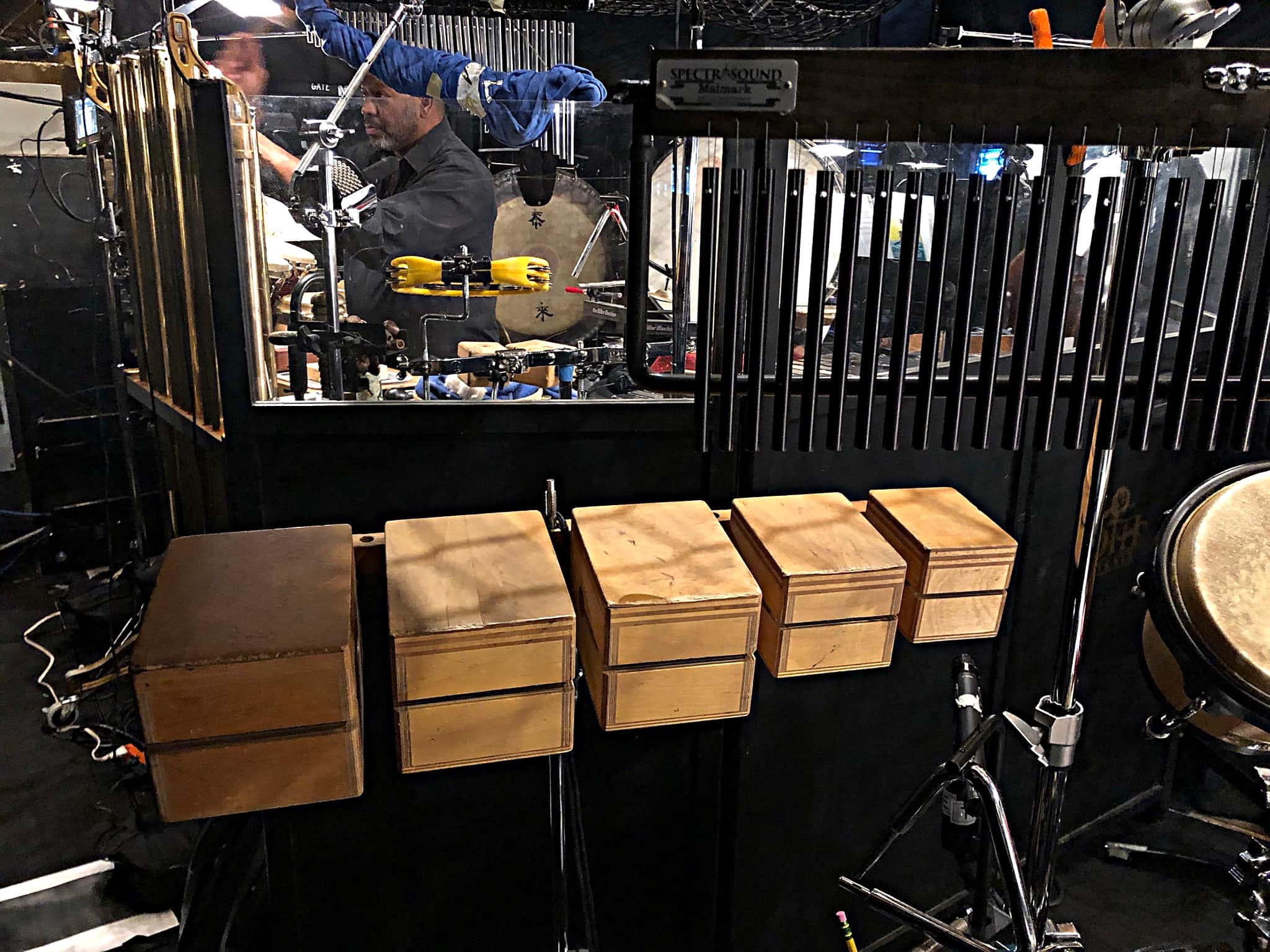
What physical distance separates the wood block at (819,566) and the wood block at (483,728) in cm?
36

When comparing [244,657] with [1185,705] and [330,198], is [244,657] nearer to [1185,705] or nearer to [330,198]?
[330,198]

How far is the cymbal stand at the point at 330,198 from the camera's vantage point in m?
1.42

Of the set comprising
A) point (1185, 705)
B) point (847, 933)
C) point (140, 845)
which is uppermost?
point (1185, 705)

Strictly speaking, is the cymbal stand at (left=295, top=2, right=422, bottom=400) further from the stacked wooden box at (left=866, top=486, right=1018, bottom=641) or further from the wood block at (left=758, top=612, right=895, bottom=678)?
the stacked wooden box at (left=866, top=486, right=1018, bottom=641)

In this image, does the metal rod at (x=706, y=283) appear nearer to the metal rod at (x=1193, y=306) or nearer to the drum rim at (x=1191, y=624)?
the metal rod at (x=1193, y=306)

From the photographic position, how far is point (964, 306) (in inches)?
42.6

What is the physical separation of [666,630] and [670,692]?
109 mm

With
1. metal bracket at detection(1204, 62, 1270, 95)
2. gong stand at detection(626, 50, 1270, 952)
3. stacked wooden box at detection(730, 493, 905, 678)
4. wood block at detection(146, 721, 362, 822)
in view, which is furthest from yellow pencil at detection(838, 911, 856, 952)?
metal bracket at detection(1204, 62, 1270, 95)

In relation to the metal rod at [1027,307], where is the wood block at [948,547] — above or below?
below

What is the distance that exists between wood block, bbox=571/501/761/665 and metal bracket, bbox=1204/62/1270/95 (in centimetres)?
81

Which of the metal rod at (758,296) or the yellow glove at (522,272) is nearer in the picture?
the metal rod at (758,296)

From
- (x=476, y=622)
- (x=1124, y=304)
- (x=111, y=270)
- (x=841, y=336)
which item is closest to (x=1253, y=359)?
(x=1124, y=304)

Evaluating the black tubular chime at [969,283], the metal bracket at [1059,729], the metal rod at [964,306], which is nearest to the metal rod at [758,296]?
the black tubular chime at [969,283]

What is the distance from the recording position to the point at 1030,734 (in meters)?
1.24
